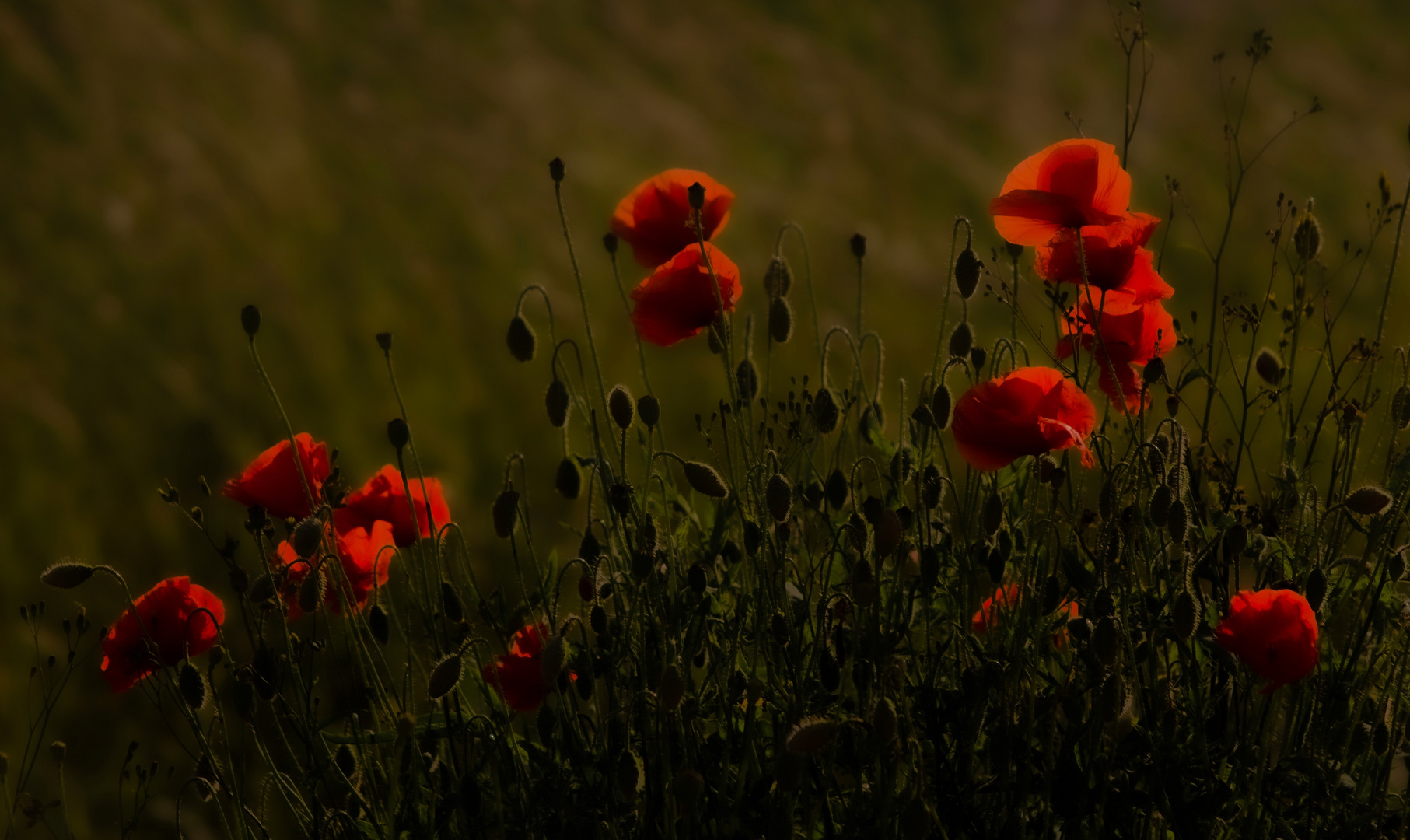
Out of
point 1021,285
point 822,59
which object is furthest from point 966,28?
point 1021,285

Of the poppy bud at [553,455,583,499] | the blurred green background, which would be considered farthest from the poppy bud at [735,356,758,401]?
the blurred green background

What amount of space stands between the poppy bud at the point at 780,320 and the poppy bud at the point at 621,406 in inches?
5.5

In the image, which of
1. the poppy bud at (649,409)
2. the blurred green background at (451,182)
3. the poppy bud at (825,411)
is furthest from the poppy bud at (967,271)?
the blurred green background at (451,182)

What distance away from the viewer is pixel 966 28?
3.39m

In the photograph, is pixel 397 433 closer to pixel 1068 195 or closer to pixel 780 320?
pixel 780 320

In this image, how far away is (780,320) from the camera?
3.04 ft

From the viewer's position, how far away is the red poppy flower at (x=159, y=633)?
3.00 ft

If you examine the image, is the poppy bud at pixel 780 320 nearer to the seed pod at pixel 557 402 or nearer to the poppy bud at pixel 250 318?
the seed pod at pixel 557 402

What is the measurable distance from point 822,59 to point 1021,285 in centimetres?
207

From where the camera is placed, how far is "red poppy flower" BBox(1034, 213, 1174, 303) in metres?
0.91

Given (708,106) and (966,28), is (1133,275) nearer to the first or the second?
(708,106)

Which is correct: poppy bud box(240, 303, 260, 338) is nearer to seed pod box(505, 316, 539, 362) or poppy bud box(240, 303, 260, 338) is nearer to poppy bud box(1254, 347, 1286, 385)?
seed pod box(505, 316, 539, 362)

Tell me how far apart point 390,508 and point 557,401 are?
0.85ft

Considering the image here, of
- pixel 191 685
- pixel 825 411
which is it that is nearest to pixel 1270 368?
pixel 825 411
